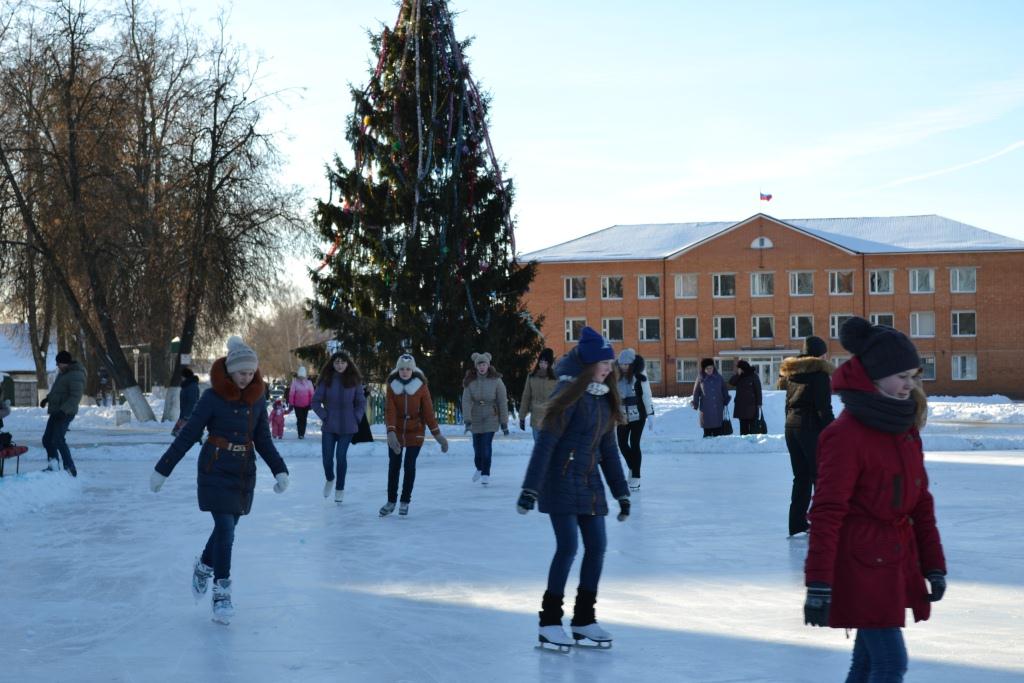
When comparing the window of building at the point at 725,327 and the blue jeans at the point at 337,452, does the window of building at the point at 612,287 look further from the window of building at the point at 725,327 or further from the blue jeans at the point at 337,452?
the blue jeans at the point at 337,452

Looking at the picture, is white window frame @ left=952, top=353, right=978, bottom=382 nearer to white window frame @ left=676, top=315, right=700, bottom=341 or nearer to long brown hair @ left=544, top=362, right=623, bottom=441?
white window frame @ left=676, top=315, right=700, bottom=341

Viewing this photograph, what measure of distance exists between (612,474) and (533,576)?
7.57ft

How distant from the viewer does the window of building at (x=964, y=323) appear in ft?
224

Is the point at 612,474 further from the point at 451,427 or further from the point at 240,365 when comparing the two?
the point at 451,427

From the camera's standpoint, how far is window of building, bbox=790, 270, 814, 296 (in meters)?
69.0

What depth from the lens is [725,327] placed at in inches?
2766

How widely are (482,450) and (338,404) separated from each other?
3003mm

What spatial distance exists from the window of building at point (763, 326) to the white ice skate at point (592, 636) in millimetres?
64682

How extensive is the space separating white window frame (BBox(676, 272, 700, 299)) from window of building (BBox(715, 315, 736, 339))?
184cm

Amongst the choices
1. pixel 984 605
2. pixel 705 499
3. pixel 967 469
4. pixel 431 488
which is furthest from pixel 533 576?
pixel 967 469

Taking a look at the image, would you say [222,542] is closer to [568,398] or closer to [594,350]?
[568,398]

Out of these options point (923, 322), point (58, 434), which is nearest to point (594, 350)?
point (58, 434)

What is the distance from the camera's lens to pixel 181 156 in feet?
114

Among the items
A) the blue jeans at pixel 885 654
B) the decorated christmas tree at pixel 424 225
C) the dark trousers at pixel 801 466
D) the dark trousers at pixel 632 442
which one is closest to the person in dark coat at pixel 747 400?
the dark trousers at pixel 632 442
